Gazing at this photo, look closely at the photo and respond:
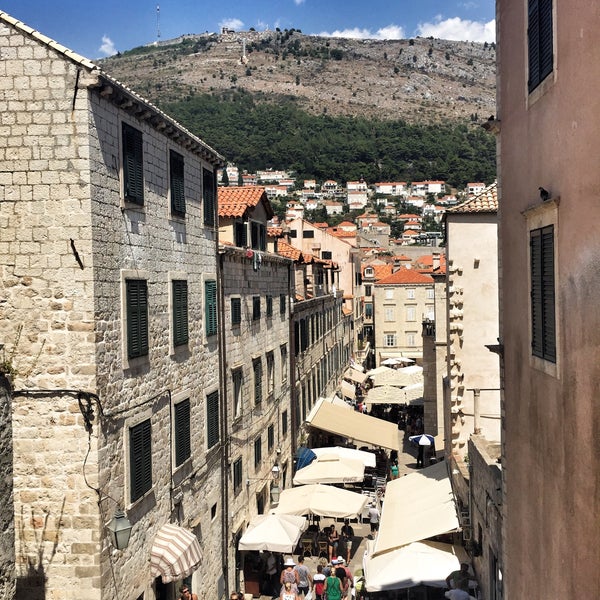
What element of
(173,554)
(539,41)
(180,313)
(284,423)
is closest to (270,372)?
(284,423)

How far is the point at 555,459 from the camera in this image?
7.96 metres

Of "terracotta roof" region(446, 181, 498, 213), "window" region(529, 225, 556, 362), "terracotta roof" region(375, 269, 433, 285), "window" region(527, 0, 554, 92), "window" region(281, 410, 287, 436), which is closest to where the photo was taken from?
"window" region(527, 0, 554, 92)

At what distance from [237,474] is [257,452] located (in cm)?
253

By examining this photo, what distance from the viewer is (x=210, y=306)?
16.8 metres

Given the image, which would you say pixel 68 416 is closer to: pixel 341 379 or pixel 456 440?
pixel 456 440

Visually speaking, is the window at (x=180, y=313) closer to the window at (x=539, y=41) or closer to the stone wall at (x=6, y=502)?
the stone wall at (x=6, y=502)

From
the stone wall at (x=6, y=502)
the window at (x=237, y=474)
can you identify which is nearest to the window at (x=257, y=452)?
the window at (x=237, y=474)

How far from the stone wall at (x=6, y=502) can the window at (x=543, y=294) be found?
6.35 meters

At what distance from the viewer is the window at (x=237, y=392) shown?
19.5 m

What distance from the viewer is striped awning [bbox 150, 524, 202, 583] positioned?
1252cm

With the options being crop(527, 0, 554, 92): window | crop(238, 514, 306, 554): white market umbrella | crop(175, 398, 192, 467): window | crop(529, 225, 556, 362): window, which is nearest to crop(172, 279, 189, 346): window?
crop(175, 398, 192, 467): window

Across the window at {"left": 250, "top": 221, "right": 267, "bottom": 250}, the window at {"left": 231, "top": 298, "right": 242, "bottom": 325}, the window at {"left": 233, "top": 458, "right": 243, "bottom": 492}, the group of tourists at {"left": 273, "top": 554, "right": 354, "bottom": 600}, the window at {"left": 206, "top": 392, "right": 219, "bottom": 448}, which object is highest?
the window at {"left": 250, "top": 221, "right": 267, "bottom": 250}

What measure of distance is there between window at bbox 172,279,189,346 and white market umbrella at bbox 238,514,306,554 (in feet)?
21.0

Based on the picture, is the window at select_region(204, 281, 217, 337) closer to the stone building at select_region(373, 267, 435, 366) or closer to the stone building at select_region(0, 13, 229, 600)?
the stone building at select_region(0, 13, 229, 600)
